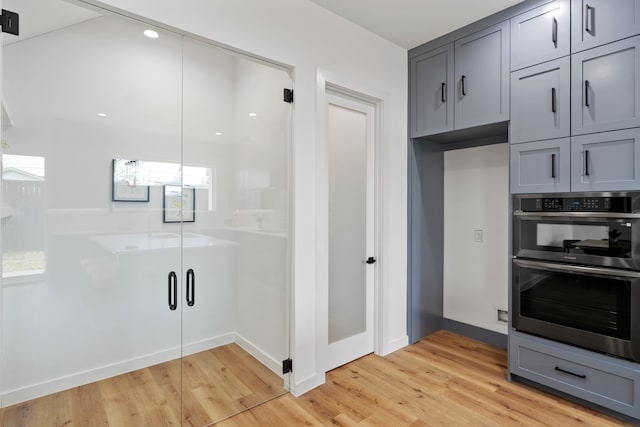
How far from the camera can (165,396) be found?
197 centimetres

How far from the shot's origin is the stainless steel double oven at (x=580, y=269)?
81.5 inches

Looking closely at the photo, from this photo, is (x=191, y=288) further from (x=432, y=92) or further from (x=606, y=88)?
(x=606, y=88)

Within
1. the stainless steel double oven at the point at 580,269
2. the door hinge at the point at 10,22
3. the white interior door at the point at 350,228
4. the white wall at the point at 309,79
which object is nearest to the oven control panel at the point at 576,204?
the stainless steel double oven at the point at 580,269

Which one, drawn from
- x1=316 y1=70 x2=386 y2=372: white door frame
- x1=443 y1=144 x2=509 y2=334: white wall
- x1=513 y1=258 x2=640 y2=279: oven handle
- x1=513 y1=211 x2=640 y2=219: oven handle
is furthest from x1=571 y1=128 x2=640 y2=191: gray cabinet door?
x1=316 y1=70 x2=386 y2=372: white door frame

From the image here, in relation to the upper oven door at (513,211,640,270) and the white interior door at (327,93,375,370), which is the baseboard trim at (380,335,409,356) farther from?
the upper oven door at (513,211,640,270)

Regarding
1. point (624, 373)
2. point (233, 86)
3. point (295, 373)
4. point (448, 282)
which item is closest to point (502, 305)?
point (448, 282)

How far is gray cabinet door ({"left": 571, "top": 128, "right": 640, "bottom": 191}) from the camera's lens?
204 centimetres

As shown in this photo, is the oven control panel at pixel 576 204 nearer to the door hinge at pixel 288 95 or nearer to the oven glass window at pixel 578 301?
the oven glass window at pixel 578 301

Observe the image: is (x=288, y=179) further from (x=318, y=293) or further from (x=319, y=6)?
(x=319, y=6)

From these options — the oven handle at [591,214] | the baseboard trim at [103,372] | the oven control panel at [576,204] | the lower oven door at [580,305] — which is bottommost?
the baseboard trim at [103,372]

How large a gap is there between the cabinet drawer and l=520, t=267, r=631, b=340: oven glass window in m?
0.19

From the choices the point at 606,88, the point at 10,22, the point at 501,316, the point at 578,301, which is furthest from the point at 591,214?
the point at 10,22

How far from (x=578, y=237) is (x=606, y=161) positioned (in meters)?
0.52

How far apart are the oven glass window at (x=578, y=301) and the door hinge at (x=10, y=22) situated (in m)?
3.33
